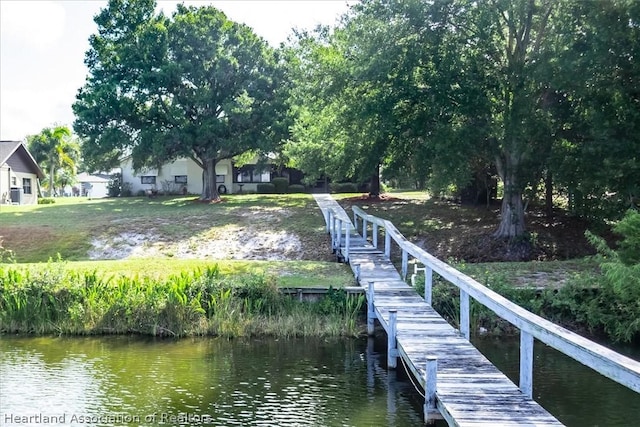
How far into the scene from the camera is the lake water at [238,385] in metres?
8.84

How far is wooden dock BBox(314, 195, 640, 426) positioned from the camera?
20.4 feet

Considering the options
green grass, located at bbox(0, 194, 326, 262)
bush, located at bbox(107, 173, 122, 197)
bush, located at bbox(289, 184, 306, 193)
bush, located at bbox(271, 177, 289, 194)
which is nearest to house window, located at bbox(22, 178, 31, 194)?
bush, located at bbox(107, 173, 122, 197)

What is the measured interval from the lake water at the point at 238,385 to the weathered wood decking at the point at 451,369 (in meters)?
0.81

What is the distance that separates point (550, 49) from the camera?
755 inches

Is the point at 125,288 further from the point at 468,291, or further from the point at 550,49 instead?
the point at 550,49

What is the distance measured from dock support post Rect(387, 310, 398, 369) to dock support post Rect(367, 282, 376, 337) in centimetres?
228

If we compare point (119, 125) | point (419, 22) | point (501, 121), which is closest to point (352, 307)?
point (501, 121)

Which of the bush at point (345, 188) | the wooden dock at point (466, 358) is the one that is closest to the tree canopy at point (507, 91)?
the wooden dock at point (466, 358)

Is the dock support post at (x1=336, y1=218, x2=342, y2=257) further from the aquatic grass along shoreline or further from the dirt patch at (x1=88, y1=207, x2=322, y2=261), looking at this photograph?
the aquatic grass along shoreline

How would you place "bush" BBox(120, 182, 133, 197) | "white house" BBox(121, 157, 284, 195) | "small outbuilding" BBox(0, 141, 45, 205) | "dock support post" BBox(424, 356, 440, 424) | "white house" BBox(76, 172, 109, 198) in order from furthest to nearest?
1. "white house" BBox(76, 172, 109, 198)
2. "white house" BBox(121, 157, 284, 195)
3. "bush" BBox(120, 182, 133, 197)
4. "small outbuilding" BBox(0, 141, 45, 205)
5. "dock support post" BBox(424, 356, 440, 424)

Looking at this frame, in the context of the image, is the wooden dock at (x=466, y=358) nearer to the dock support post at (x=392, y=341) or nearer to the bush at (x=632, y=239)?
the dock support post at (x=392, y=341)

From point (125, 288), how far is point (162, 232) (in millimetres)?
10901

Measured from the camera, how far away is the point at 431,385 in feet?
25.2

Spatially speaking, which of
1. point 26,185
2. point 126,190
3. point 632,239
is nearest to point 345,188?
point 126,190
